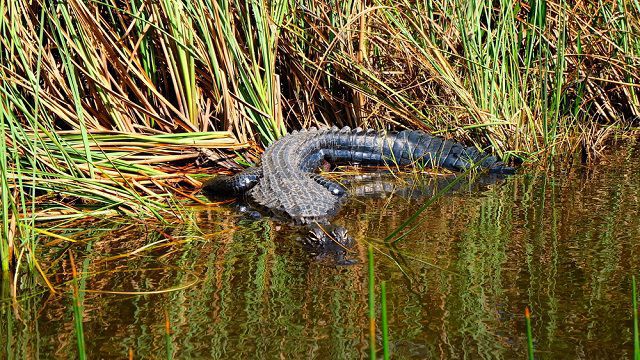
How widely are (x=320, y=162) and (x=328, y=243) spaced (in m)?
2.26

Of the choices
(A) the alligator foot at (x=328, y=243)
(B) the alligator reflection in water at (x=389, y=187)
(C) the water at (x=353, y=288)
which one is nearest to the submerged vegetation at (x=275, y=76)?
(B) the alligator reflection in water at (x=389, y=187)

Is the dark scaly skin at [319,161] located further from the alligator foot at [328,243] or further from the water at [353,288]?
the alligator foot at [328,243]

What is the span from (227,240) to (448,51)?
8.01 ft

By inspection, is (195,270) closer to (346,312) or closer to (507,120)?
(346,312)

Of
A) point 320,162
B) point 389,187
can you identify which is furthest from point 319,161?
point 389,187

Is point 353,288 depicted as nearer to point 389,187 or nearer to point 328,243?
point 328,243

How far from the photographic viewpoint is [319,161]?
222 inches

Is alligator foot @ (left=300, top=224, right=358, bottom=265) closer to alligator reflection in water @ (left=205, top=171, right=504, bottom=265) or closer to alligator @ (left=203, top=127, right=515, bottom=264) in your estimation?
alligator reflection in water @ (left=205, top=171, right=504, bottom=265)

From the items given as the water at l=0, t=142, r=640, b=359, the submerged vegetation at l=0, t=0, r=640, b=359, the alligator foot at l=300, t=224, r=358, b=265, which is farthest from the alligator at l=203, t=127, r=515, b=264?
the alligator foot at l=300, t=224, r=358, b=265

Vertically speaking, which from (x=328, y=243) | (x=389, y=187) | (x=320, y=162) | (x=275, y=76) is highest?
(x=275, y=76)

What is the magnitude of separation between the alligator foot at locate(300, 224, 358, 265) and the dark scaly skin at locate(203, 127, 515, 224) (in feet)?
2.08

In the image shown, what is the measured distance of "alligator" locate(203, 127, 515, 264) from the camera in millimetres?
4531

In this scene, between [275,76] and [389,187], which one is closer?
[389,187]

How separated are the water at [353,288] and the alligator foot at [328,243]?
6 centimetres
